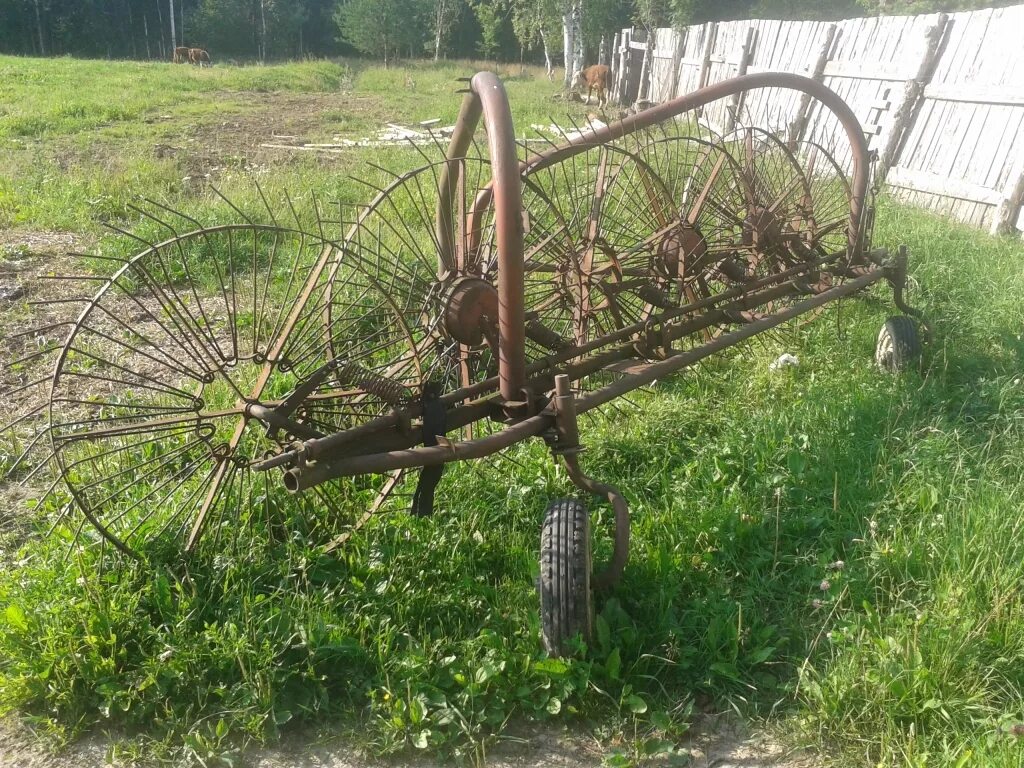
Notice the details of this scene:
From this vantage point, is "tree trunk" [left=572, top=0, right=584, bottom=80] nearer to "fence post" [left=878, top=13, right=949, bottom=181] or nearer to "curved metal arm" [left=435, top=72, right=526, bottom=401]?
"fence post" [left=878, top=13, right=949, bottom=181]

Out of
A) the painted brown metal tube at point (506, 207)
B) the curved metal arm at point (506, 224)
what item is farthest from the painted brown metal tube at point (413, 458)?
the painted brown metal tube at point (506, 207)

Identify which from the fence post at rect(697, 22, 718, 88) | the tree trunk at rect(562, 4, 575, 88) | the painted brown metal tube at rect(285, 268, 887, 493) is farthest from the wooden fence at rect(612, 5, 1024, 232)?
the tree trunk at rect(562, 4, 575, 88)

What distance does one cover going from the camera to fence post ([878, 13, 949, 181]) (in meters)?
7.62

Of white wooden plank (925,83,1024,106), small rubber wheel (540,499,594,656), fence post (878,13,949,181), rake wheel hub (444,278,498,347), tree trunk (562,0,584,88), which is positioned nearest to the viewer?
small rubber wheel (540,499,594,656)

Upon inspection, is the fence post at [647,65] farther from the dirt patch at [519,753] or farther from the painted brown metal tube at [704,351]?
the dirt patch at [519,753]

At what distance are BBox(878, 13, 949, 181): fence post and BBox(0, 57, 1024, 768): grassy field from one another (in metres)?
4.91

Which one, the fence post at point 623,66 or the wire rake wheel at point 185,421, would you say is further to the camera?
the fence post at point 623,66

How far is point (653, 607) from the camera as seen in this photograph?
250 centimetres

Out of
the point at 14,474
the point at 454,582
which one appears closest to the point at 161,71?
the point at 14,474

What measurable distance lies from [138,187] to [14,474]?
17.4 feet

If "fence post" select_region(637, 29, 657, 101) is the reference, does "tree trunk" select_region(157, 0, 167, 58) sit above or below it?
below

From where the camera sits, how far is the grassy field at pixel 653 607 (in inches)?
83.9

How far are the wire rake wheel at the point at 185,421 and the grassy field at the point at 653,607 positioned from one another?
18cm

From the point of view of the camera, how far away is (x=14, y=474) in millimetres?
3297
